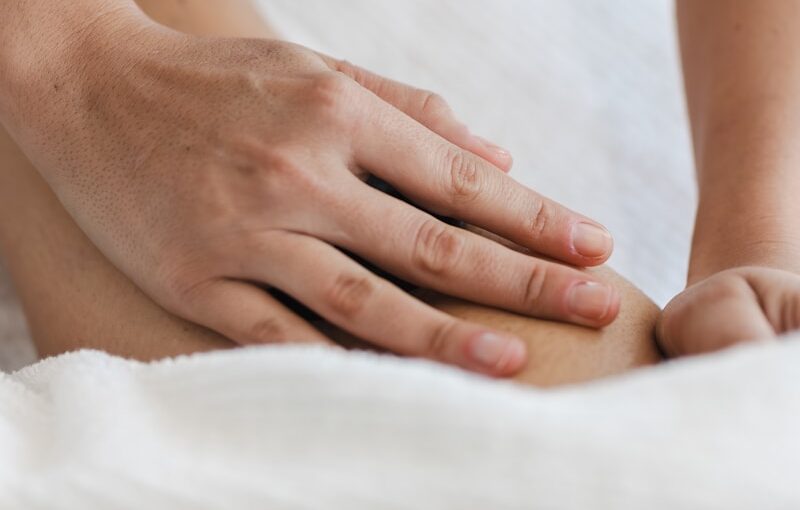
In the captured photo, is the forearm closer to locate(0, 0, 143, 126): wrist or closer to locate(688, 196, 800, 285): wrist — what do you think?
locate(688, 196, 800, 285): wrist

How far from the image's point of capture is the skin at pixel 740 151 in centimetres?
67

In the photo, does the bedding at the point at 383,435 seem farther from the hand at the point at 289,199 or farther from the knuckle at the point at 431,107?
Answer: the knuckle at the point at 431,107

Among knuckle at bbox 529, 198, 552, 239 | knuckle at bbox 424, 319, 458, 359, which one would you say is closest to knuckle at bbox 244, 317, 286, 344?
knuckle at bbox 424, 319, 458, 359

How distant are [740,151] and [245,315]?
1.69 feet

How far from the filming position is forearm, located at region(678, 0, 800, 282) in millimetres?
816

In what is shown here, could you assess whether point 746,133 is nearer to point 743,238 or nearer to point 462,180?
point 743,238

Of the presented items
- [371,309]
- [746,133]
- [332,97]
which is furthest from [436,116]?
[746,133]

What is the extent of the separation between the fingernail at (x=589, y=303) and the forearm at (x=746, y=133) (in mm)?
199

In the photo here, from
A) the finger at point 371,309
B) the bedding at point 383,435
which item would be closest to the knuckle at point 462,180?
the finger at point 371,309

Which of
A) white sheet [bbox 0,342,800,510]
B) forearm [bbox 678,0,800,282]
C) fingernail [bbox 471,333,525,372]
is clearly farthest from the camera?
forearm [bbox 678,0,800,282]

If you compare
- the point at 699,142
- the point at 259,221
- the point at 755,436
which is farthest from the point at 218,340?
the point at 699,142

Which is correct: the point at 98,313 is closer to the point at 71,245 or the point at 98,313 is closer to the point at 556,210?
the point at 71,245

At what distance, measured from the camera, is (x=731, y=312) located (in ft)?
2.02

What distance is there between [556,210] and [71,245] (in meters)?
0.42
